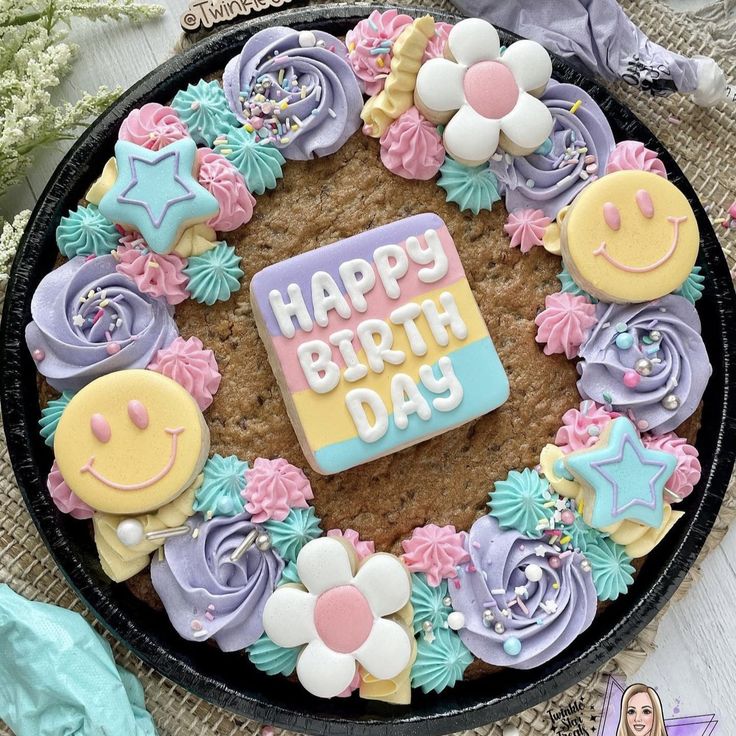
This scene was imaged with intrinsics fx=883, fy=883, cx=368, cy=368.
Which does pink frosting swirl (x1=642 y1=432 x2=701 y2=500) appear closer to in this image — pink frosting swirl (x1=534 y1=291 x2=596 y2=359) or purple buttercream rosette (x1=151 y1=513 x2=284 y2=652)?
pink frosting swirl (x1=534 y1=291 x2=596 y2=359)

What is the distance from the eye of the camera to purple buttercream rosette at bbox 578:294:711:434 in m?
2.18

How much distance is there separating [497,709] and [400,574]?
47 cm

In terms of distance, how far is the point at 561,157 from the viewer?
7.34 ft

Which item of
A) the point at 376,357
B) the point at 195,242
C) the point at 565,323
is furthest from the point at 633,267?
the point at 195,242

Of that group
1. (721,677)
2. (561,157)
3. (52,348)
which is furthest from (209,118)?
(721,677)

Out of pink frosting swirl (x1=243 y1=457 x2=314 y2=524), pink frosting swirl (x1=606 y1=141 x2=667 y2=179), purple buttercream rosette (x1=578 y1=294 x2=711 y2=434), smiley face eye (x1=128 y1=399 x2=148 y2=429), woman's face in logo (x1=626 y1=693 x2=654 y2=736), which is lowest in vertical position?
woman's face in logo (x1=626 y1=693 x2=654 y2=736)

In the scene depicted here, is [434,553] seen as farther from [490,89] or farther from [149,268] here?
Result: [490,89]

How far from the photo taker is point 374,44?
7.17ft

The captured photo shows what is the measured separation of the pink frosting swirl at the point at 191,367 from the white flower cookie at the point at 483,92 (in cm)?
79

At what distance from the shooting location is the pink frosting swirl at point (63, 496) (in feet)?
6.79

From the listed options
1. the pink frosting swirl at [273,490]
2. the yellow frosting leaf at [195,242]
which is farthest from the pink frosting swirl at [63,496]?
the yellow frosting leaf at [195,242]

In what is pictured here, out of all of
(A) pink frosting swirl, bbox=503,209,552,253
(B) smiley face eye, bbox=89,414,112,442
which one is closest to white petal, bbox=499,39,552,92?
(A) pink frosting swirl, bbox=503,209,552,253

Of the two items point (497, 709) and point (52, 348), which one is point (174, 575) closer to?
point (52, 348)

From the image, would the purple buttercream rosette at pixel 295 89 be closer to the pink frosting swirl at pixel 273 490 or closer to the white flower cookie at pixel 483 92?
the white flower cookie at pixel 483 92
